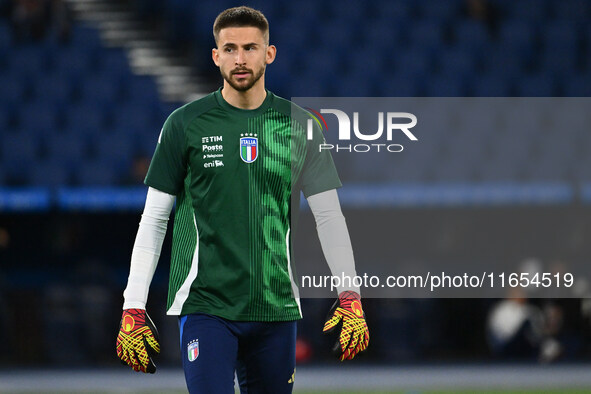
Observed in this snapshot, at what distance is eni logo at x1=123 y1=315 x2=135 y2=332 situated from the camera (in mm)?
3697

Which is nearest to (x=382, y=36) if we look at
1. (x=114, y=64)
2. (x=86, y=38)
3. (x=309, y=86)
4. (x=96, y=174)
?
(x=309, y=86)

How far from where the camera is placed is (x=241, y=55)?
3678 millimetres

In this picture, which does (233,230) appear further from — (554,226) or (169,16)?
(169,16)

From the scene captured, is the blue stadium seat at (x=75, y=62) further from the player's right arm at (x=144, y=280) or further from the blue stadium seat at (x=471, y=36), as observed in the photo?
the player's right arm at (x=144, y=280)

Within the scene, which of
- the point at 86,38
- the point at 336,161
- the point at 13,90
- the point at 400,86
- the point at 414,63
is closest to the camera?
the point at 336,161

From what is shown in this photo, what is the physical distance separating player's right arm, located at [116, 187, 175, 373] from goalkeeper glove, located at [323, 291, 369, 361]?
689mm

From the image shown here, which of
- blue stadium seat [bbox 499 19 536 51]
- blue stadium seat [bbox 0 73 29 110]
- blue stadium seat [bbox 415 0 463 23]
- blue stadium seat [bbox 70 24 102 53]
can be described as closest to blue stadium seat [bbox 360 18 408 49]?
blue stadium seat [bbox 415 0 463 23]

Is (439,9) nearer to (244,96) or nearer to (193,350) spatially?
(244,96)

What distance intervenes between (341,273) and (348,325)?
0.21 metres

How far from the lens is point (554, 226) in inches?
424

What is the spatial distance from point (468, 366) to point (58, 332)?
14.3 feet

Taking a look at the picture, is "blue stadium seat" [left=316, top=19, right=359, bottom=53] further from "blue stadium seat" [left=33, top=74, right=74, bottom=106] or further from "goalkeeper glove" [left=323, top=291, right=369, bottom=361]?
"goalkeeper glove" [left=323, top=291, right=369, bottom=361]

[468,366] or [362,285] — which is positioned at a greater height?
[362,285]

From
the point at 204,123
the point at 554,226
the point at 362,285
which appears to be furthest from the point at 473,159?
the point at 204,123
